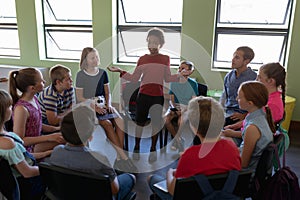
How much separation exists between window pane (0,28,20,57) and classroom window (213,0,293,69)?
3442mm

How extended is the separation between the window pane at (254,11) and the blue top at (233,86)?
1546 mm

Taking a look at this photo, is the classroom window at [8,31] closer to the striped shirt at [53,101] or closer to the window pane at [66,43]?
the window pane at [66,43]

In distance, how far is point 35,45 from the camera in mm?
4395

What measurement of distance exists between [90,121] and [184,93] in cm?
164

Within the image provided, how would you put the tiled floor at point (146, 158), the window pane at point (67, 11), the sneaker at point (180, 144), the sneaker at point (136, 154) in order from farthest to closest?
the window pane at point (67, 11) < the sneaker at point (180, 144) < the sneaker at point (136, 154) < the tiled floor at point (146, 158)

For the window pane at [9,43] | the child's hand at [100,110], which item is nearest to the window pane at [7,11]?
the window pane at [9,43]

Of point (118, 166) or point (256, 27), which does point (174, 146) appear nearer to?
point (118, 166)

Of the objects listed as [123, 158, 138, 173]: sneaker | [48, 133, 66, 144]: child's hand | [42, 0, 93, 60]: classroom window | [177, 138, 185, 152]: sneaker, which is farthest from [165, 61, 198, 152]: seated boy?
[42, 0, 93, 60]: classroom window

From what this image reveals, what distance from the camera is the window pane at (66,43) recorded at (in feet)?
14.5

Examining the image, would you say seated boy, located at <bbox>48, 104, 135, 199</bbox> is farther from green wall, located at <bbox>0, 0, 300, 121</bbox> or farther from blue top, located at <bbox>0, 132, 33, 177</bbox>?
green wall, located at <bbox>0, 0, 300, 121</bbox>

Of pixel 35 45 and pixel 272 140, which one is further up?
pixel 35 45

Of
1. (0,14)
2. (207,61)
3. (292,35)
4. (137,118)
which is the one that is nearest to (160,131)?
(137,118)

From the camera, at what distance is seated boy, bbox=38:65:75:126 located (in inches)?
82.5

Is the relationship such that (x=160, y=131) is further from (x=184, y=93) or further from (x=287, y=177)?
(x=287, y=177)
